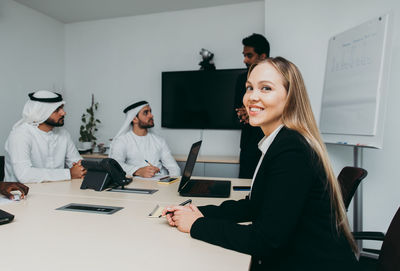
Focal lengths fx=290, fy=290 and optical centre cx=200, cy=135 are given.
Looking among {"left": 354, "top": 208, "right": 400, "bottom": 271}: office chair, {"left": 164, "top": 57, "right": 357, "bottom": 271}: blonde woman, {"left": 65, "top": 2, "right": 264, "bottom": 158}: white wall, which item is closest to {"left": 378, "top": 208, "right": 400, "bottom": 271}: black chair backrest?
{"left": 354, "top": 208, "right": 400, "bottom": 271}: office chair

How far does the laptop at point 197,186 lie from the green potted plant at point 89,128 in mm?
2706

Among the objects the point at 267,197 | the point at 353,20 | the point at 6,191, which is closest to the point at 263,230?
the point at 267,197

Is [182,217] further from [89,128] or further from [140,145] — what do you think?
[89,128]

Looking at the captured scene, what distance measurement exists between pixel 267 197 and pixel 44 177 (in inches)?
75.8

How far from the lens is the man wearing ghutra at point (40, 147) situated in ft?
7.55

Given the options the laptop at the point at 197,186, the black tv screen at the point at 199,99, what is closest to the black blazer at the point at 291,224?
the laptop at the point at 197,186

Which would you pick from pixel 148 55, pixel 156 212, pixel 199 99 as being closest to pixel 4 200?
pixel 156 212

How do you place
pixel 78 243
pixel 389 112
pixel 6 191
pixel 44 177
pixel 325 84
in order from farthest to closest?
pixel 325 84
pixel 389 112
pixel 44 177
pixel 6 191
pixel 78 243

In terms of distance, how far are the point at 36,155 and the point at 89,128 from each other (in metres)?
2.04

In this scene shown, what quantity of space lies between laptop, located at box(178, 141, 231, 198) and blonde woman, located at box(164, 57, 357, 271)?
64 cm

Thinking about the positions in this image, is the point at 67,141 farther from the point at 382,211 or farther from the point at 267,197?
the point at 382,211

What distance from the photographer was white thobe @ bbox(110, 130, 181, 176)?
3262 mm

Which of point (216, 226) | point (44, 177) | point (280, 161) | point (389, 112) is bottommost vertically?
point (44, 177)

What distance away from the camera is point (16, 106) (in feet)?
13.2
